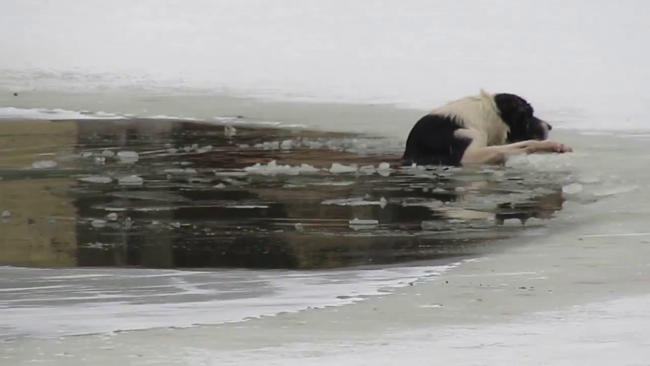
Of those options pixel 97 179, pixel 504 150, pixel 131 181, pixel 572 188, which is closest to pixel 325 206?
pixel 572 188

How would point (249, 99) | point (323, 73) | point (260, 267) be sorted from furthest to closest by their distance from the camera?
point (323, 73) < point (249, 99) < point (260, 267)

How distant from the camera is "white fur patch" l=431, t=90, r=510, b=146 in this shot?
1123 cm

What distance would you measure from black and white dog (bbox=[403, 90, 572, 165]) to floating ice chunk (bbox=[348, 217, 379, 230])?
2.81m

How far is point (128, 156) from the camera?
39.0 ft

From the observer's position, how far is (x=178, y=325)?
18.1 feet

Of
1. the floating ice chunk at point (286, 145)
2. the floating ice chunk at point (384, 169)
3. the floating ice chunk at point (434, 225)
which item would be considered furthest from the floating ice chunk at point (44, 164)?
the floating ice chunk at point (434, 225)

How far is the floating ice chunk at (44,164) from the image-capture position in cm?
1115

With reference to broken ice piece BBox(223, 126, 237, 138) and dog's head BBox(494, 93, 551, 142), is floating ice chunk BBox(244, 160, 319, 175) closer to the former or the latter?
dog's head BBox(494, 93, 551, 142)

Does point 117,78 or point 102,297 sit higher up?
point 117,78

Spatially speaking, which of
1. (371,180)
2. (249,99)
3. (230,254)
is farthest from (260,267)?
(249,99)

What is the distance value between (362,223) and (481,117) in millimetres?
3262

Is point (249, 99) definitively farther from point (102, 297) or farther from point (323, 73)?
point (102, 297)

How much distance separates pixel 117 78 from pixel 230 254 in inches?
513

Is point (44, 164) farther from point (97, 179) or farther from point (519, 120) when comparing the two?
point (519, 120)
